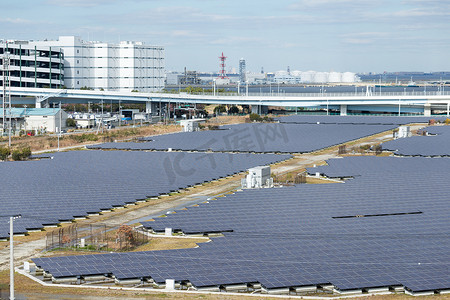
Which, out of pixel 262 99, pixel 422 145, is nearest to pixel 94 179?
pixel 422 145

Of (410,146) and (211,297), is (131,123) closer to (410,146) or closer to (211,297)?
(410,146)

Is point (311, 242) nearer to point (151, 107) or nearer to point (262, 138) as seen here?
point (262, 138)

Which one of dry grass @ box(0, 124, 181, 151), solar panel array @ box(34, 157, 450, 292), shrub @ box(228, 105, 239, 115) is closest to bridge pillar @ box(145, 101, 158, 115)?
shrub @ box(228, 105, 239, 115)

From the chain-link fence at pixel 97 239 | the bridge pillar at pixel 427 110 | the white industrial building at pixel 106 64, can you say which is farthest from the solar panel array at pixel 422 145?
the white industrial building at pixel 106 64

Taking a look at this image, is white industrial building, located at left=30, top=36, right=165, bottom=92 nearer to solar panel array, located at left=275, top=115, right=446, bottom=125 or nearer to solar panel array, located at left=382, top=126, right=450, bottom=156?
solar panel array, located at left=275, top=115, right=446, bottom=125

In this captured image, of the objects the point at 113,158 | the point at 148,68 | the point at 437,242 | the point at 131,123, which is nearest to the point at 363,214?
the point at 437,242
